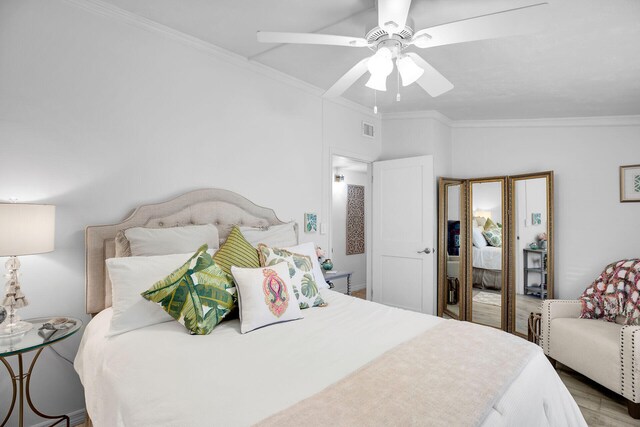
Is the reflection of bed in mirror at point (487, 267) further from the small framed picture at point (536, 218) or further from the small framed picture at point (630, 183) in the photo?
the small framed picture at point (630, 183)

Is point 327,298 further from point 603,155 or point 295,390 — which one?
point 603,155

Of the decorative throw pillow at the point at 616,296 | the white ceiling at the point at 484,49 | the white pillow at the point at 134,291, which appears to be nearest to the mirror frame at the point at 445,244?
the white ceiling at the point at 484,49

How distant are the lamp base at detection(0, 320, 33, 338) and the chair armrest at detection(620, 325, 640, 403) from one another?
360 centimetres

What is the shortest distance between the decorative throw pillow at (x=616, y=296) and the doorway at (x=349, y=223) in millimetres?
3061

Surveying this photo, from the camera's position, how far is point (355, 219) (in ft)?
19.0

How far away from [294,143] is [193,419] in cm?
266

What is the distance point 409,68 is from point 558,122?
105 inches

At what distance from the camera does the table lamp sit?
1.57 metres

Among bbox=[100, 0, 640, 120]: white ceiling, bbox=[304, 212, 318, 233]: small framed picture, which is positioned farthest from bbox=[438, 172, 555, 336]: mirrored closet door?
bbox=[304, 212, 318, 233]: small framed picture

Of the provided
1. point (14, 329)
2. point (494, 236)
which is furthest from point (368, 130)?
point (14, 329)

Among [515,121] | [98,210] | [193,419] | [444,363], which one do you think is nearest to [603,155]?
[515,121]

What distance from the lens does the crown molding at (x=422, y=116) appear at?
3.91 metres

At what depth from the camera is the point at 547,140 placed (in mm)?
3656

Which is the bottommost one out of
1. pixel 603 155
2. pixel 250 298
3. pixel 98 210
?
pixel 250 298
